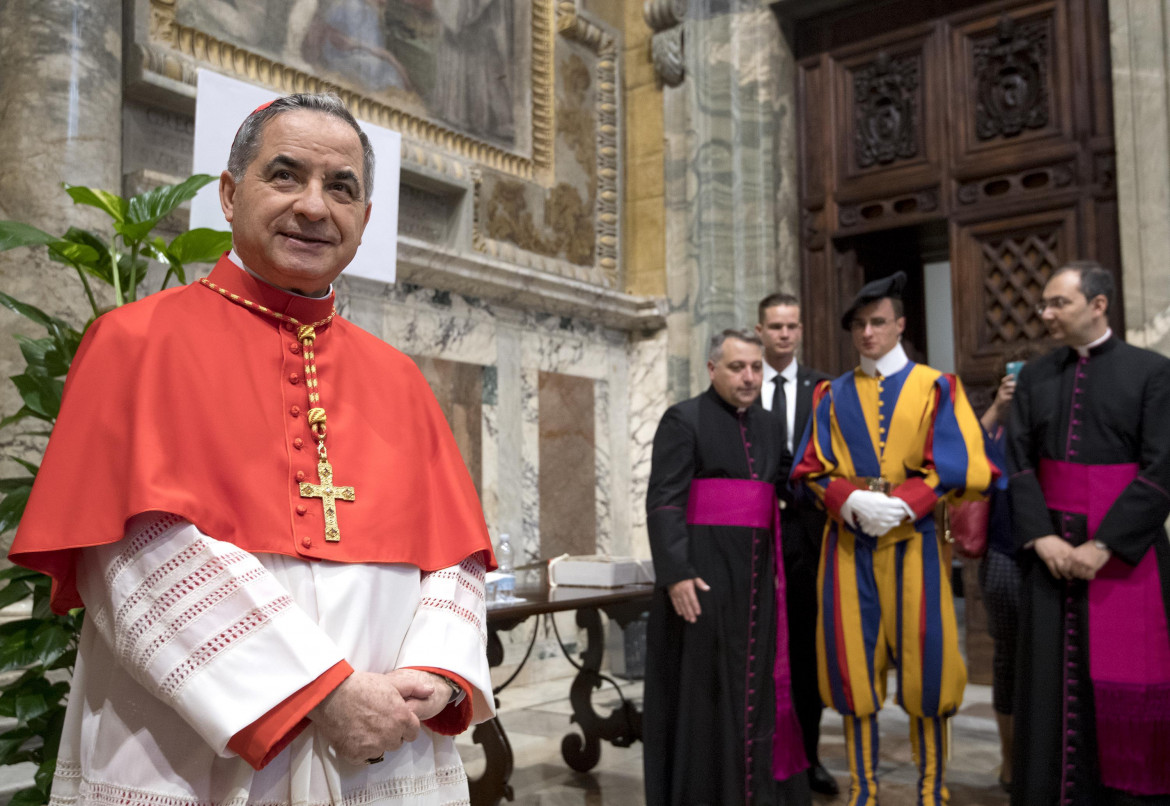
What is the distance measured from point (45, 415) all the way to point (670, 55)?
533 centimetres

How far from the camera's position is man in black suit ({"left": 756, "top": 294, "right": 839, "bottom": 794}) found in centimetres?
425

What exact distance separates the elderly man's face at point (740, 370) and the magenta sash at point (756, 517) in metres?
0.32

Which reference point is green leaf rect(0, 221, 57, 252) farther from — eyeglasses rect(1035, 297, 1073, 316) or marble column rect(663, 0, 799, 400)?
marble column rect(663, 0, 799, 400)

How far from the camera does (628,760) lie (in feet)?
15.3

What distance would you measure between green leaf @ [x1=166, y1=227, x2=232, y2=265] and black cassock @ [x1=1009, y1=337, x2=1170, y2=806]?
274cm

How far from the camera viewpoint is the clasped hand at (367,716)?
1.33 m

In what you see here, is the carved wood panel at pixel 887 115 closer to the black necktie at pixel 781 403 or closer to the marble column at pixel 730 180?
the marble column at pixel 730 180

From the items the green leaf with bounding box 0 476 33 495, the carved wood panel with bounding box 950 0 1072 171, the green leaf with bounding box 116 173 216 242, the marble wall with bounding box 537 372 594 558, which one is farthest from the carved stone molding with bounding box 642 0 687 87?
the green leaf with bounding box 0 476 33 495

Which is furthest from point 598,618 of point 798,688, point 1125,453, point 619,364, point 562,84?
point 562,84

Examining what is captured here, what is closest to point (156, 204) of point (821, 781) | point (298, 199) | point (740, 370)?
point (298, 199)

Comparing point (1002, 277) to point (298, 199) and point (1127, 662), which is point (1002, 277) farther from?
point (298, 199)

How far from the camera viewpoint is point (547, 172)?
6734mm

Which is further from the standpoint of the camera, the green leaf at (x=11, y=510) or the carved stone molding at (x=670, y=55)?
the carved stone molding at (x=670, y=55)

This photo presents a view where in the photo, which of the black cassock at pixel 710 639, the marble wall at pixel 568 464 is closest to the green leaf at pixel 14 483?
the black cassock at pixel 710 639
